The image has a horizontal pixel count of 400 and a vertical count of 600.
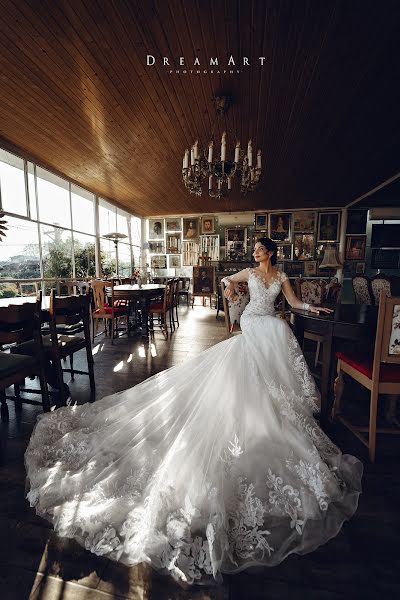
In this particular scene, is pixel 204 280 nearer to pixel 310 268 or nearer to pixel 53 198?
pixel 310 268

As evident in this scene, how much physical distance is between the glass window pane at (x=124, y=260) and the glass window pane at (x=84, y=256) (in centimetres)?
149

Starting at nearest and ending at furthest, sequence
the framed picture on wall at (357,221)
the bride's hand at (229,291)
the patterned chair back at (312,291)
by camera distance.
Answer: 1. the bride's hand at (229,291)
2. the patterned chair back at (312,291)
3. the framed picture on wall at (357,221)

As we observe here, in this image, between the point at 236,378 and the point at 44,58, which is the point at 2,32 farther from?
the point at 236,378

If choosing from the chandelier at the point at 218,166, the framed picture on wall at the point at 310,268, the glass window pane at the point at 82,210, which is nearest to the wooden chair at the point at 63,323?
the chandelier at the point at 218,166

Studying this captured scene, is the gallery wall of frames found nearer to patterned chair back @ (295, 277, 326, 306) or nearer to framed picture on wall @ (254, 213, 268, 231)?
framed picture on wall @ (254, 213, 268, 231)

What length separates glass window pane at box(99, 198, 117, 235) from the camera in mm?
7518

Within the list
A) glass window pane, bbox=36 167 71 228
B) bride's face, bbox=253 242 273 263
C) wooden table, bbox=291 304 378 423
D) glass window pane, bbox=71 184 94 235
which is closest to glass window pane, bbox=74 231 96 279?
glass window pane, bbox=71 184 94 235

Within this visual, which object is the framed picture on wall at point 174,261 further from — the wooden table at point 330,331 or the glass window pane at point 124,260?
the wooden table at point 330,331

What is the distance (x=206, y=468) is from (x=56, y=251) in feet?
20.0

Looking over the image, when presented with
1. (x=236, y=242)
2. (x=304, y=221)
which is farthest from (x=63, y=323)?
(x=304, y=221)

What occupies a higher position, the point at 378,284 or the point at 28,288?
the point at 378,284

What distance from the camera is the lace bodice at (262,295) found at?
2.09 m

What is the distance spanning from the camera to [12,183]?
15.3ft

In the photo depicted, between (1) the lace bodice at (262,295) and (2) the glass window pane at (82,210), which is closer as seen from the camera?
(1) the lace bodice at (262,295)
